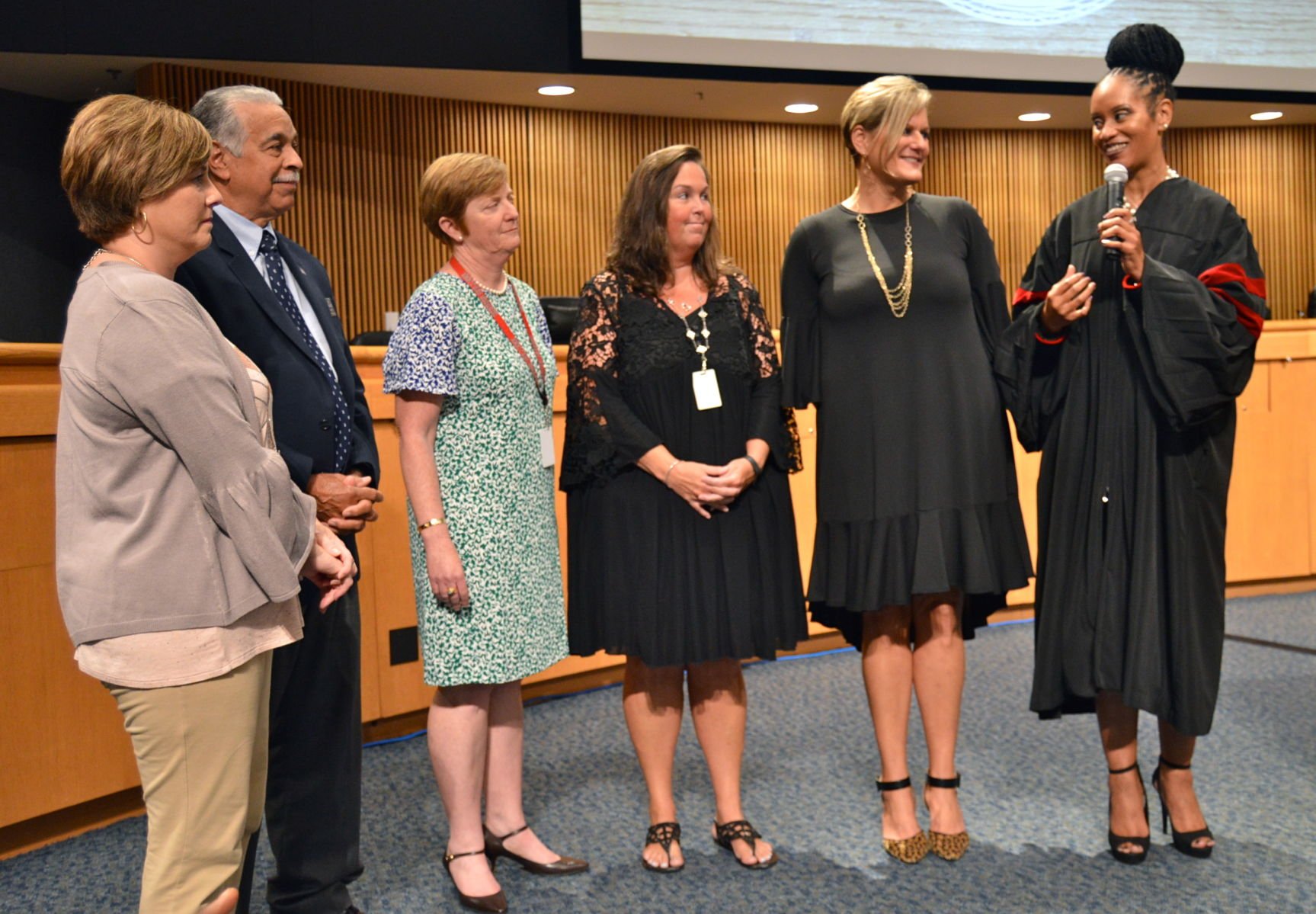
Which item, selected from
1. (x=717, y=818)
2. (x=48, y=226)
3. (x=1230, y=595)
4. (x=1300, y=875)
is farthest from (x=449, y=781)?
(x=48, y=226)

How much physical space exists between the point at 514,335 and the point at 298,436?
0.64 meters

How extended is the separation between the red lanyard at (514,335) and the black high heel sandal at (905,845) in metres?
1.20

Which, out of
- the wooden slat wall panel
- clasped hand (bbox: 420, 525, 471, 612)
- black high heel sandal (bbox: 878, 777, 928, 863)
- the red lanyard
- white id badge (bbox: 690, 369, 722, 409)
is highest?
the wooden slat wall panel

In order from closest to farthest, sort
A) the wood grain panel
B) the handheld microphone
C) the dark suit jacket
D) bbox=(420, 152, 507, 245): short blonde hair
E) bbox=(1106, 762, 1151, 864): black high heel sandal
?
the dark suit jacket
the handheld microphone
bbox=(420, 152, 507, 245): short blonde hair
bbox=(1106, 762, 1151, 864): black high heel sandal
the wood grain panel

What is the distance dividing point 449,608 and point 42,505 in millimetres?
1184

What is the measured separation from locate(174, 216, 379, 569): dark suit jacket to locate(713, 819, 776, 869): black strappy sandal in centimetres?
121

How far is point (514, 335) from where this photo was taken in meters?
2.59

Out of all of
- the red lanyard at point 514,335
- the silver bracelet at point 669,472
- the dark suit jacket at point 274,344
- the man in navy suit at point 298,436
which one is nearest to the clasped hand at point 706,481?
the silver bracelet at point 669,472

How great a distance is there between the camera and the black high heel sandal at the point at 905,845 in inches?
106

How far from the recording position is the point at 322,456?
2127 mm

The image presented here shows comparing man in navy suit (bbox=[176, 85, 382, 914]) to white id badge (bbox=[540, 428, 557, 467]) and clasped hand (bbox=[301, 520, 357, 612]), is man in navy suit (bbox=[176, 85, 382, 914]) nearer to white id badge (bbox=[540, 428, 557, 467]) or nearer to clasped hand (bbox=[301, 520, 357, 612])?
clasped hand (bbox=[301, 520, 357, 612])

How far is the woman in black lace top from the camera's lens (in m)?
2.59

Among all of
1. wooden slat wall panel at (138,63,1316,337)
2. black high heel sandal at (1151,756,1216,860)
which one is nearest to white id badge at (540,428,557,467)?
black high heel sandal at (1151,756,1216,860)

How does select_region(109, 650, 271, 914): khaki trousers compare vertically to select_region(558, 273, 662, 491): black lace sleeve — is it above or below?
below
